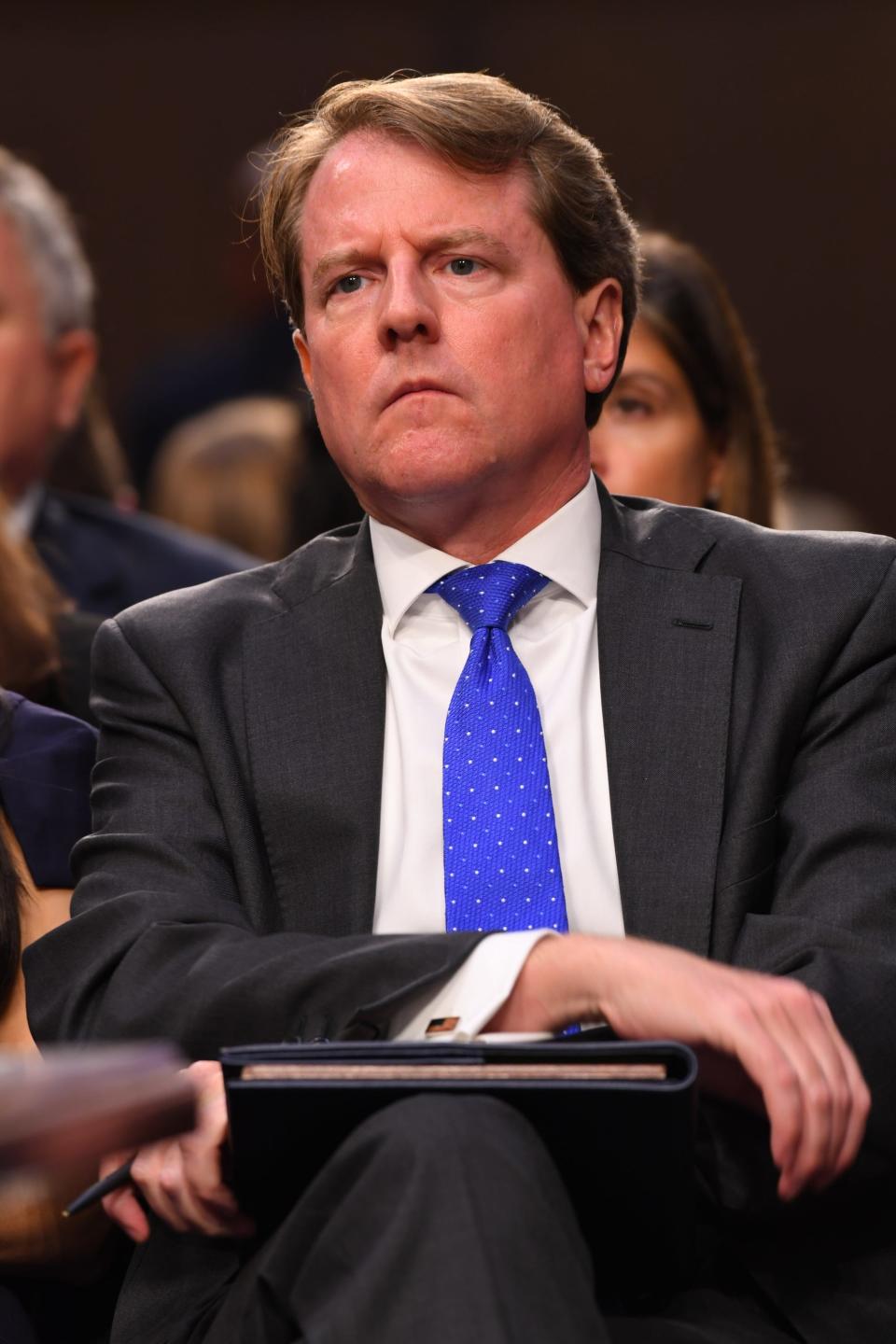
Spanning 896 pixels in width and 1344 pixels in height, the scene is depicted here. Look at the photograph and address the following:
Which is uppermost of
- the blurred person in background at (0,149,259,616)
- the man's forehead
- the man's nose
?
the man's forehead

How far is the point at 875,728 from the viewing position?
5.99ft

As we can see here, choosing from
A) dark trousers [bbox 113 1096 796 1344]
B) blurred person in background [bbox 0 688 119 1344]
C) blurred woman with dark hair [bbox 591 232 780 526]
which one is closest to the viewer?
dark trousers [bbox 113 1096 796 1344]

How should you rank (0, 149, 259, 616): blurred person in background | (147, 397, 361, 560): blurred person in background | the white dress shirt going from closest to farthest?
1. the white dress shirt
2. (0, 149, 259, 616): blurred person in background
3. (147, 397, 361, 560): blurred person in background

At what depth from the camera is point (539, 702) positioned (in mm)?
1933

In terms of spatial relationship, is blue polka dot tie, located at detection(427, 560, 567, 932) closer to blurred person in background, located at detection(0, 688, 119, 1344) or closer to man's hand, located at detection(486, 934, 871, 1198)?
man's hand, located at detection(486, 934, 871, 1198)

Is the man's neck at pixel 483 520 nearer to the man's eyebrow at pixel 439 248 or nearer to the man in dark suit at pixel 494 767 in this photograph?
the man in dark suit at pixel 494 767

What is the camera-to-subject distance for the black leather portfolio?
1.37 metres

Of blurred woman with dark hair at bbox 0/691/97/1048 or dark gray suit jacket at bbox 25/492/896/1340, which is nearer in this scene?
dark gray suit jacket at bbox 25/492/896/1340

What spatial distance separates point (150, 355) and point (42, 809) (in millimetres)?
3447

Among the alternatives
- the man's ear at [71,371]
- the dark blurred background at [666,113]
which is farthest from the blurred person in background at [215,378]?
the man's ear at [71,371]

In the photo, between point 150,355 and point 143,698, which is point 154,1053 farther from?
point 150,355

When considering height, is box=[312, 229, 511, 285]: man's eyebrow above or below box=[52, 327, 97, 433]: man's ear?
above

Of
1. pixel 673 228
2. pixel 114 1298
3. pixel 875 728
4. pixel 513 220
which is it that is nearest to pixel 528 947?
pixel 875 728

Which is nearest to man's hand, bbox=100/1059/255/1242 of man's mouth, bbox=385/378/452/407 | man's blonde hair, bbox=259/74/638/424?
man's mouth, bbox=385/378/452/407
